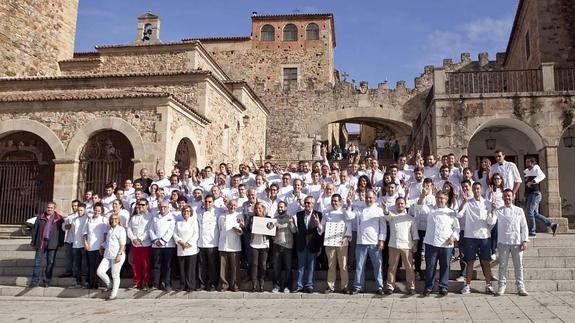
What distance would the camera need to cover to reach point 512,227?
7.05 meters

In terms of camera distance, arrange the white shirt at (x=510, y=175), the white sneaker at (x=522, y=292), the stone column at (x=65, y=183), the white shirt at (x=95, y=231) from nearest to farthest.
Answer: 1. the white sneaker at (x=522, y=292)
2. the white shirt at (x=95, y=231)
3. the white shirt at (x=510, y=175)
4. the stone column at (x=65, y=183)

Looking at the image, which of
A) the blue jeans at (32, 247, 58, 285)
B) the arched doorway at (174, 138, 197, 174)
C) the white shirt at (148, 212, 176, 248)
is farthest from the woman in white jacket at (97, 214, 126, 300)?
the arched doorway at (174, 138, 197, 174)

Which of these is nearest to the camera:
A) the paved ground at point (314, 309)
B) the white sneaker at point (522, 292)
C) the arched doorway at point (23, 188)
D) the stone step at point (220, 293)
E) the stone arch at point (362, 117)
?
the paved ground at point (314, 309)

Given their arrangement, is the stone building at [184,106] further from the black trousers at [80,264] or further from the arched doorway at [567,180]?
the black trousers at [80,264]

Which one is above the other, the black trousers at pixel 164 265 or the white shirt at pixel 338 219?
the white shirt at pixel 338 219

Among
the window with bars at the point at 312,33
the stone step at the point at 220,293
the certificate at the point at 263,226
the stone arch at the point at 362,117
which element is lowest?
the stone step at the point at 220,293

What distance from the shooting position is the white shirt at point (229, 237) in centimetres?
777

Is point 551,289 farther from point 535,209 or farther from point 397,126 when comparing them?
point 397,126

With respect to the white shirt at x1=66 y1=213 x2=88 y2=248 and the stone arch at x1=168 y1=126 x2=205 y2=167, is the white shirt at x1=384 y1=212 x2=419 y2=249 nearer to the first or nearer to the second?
the white shirt at x1=66 y1=213 x2=88 y2=248

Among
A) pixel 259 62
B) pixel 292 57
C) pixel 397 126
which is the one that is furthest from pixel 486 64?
pixel 259 62

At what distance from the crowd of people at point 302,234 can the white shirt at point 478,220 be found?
15 millimetres

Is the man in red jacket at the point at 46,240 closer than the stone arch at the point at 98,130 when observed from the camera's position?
Yes

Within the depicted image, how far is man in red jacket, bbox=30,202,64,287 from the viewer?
27.9ft

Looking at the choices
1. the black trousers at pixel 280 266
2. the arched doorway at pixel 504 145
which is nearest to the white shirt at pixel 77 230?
the black trousers at pixel 280 266
